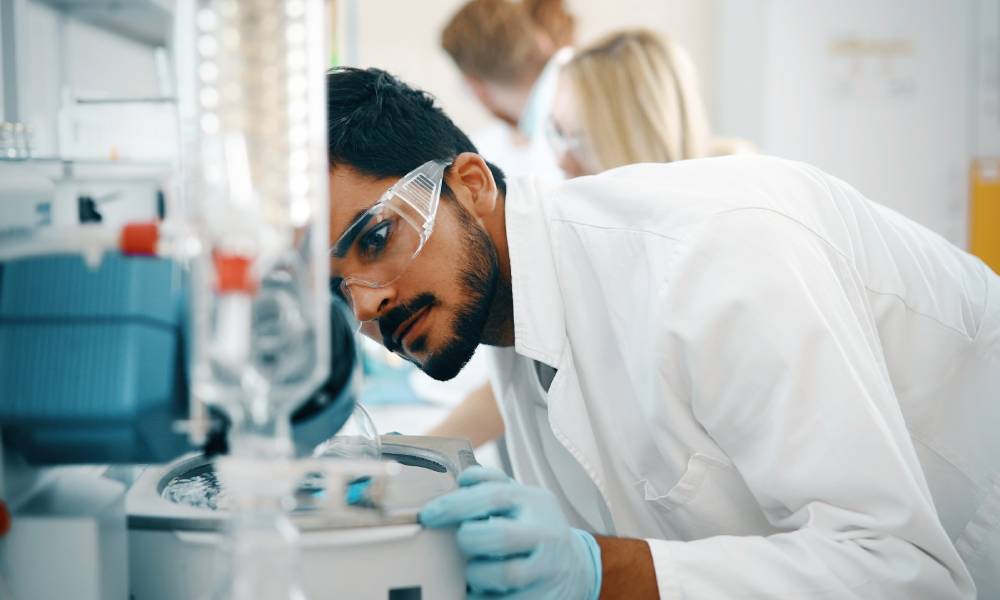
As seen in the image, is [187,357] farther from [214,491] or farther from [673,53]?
[673,53]

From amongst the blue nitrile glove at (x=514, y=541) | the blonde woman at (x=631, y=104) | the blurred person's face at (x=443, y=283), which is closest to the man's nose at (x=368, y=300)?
the blurred person's face at (x=443, y=283)

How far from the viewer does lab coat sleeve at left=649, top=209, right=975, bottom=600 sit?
1.01 metres

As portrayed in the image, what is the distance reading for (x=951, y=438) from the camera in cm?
129

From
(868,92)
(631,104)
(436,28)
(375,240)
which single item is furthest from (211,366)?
(868,92)

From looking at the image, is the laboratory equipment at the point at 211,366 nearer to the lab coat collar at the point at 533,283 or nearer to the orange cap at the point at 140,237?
the orange cap at the point at 140,237

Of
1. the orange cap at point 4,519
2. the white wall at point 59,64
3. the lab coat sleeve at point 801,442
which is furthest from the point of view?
the white wall at point 59,64

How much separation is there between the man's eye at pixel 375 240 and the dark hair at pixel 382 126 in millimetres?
95

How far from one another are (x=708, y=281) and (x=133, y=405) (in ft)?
2.22

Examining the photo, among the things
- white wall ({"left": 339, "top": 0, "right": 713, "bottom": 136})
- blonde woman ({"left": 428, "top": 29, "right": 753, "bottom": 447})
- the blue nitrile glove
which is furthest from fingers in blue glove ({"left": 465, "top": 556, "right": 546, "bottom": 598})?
white wall ({"left": 339, "top": 0, "right": 713, "bottom": 136})

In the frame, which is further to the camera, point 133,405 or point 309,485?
point 309,485

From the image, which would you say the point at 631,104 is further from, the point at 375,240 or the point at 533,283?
the point at 375,240

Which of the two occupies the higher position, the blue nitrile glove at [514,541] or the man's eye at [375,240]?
the man's eye at [375,240]

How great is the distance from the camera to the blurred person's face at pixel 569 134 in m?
2.90

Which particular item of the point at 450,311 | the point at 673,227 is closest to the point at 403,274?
the point at 450,311
